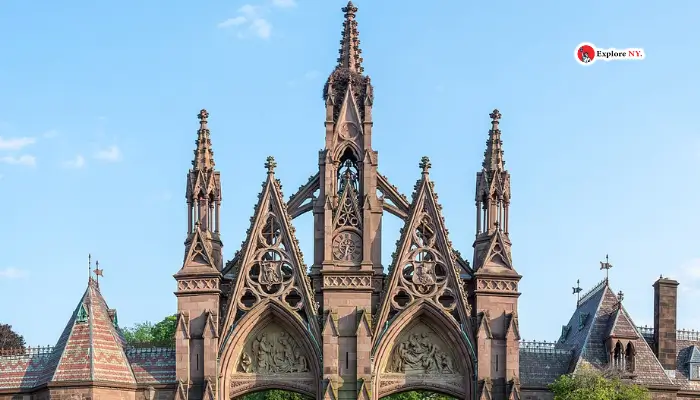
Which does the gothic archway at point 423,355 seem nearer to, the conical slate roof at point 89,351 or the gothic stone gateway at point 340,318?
the gothic stone gateway at point 340,318

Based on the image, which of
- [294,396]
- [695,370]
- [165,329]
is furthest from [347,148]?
[165,329]

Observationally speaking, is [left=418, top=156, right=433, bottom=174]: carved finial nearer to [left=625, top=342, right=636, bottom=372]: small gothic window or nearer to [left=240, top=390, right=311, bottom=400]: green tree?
[left=625, top=342, right=636, bottom=372]: small gothic window

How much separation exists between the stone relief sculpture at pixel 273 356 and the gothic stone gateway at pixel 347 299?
1.7 inches

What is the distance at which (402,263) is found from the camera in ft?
214

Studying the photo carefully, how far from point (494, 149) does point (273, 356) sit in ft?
44.5

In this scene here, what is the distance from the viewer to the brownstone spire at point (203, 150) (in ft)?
219

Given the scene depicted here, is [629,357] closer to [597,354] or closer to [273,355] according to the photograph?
[597,354]

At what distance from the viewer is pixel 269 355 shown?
6538cm

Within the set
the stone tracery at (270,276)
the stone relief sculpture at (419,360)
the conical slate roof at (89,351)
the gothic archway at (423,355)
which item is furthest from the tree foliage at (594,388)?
the conical slate roof at (89,351)

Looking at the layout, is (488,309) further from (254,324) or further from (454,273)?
(254,324)

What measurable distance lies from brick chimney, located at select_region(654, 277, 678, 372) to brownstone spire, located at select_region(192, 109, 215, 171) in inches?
848

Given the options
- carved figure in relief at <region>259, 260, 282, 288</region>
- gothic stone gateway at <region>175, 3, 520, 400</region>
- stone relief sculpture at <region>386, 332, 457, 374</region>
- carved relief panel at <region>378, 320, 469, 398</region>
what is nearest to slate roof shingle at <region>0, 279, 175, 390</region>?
gothic stone gateway at <region>175, 3, 520, 400</region>

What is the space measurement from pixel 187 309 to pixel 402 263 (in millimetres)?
9574

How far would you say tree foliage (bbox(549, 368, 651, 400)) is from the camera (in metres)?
62.8
